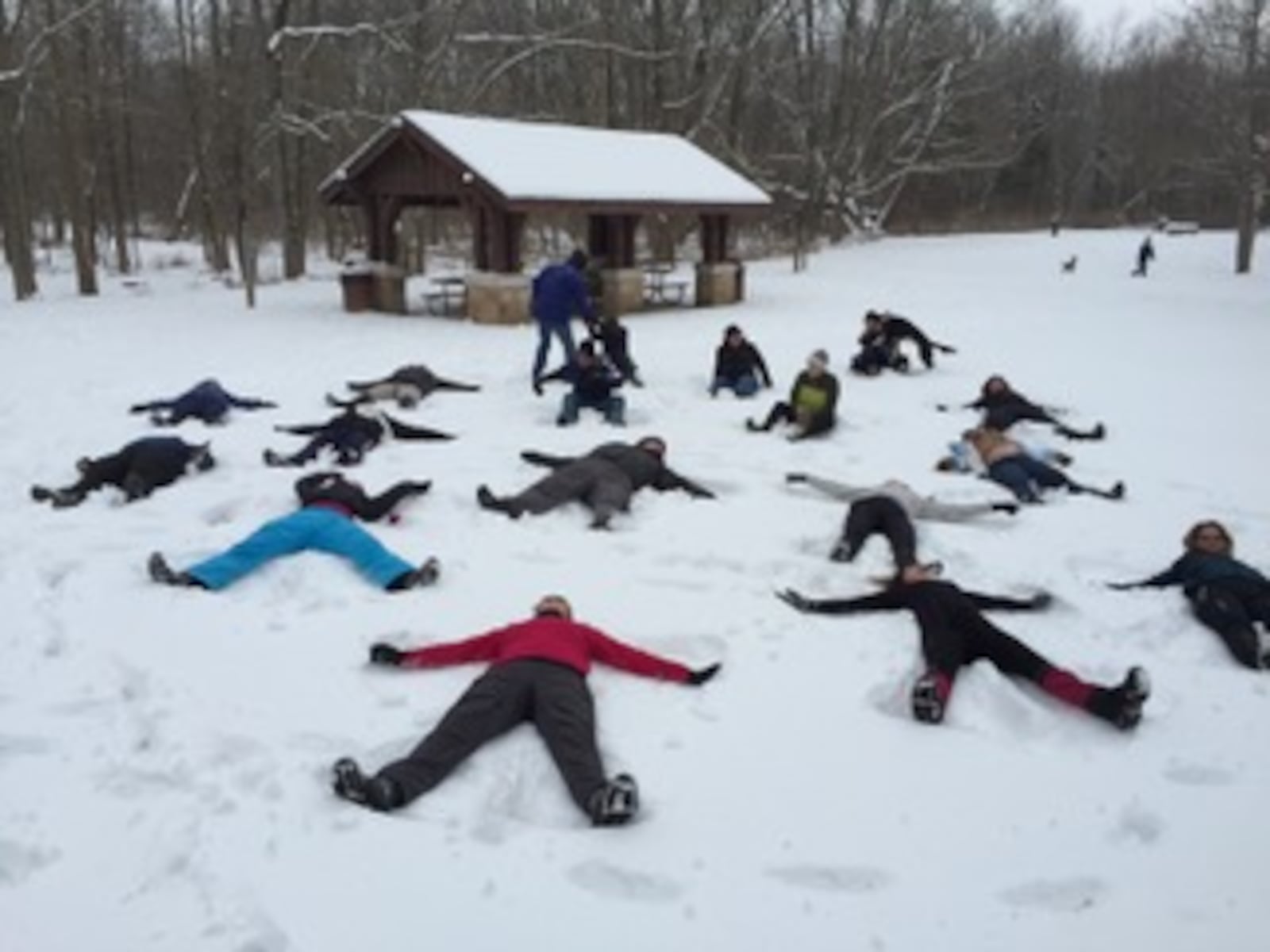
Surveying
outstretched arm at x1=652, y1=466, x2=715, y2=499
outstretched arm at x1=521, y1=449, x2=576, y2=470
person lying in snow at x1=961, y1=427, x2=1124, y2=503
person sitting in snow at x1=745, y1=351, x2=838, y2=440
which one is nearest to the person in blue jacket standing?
person sitting in snow at x1=745, y1=351, x2=838, y2=440

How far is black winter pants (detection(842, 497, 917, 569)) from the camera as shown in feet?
22.6

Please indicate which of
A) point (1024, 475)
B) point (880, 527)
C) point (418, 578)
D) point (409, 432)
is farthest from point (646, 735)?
point (409, 432)

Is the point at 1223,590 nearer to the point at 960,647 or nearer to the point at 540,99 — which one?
the point at 960,647

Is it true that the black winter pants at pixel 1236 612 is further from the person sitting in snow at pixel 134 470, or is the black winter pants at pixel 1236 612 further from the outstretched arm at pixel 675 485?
the person sitting in snow at pixel 134 470

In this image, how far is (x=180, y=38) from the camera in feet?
107

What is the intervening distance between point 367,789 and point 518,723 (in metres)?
0.78

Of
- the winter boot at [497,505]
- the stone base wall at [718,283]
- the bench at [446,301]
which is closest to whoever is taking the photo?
the winter boot at [497,505]

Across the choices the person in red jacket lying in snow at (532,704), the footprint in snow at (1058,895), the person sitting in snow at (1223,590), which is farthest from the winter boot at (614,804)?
the person sitting in snow at (1223,590)

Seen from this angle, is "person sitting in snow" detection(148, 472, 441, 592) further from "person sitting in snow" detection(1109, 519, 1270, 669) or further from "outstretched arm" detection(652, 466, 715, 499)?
"person sitting in snow" detection(1109, 519, 1270, 669)

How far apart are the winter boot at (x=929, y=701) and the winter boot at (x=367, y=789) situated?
234cm

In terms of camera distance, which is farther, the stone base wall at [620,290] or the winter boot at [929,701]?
the stone base wall at [620,290]

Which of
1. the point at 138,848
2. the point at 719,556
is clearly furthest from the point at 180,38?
the point at 138,848

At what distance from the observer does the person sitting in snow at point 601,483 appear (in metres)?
7.71

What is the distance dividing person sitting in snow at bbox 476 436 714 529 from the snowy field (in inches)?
5.7
